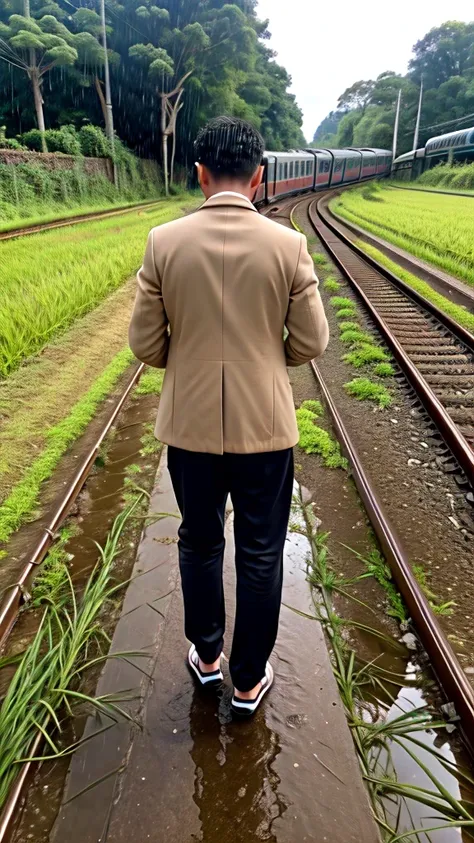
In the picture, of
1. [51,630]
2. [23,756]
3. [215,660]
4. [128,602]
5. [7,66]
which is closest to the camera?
[23,756]

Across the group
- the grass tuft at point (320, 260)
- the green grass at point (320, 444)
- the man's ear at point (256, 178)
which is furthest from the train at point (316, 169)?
the man's ear at point (256, 178)

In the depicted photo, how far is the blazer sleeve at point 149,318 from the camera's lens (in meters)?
1.41

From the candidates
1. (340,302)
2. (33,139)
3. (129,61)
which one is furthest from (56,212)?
(129,61)

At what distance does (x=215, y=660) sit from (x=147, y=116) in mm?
36536

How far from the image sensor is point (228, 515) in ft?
10.4

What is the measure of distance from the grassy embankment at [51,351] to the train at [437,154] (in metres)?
34.2

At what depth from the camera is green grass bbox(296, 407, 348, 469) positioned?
145 inches

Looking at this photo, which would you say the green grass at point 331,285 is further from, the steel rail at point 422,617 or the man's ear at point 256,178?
the man's ear at point 256,178

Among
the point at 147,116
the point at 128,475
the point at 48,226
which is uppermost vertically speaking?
the point at 147,116

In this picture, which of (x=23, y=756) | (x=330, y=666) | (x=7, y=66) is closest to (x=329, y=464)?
(x=330, y=666)

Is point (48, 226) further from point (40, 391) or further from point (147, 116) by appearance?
point (147, 116)

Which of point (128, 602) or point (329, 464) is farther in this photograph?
point (329, 464)

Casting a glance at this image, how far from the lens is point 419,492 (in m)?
3.40

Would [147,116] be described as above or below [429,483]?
above
